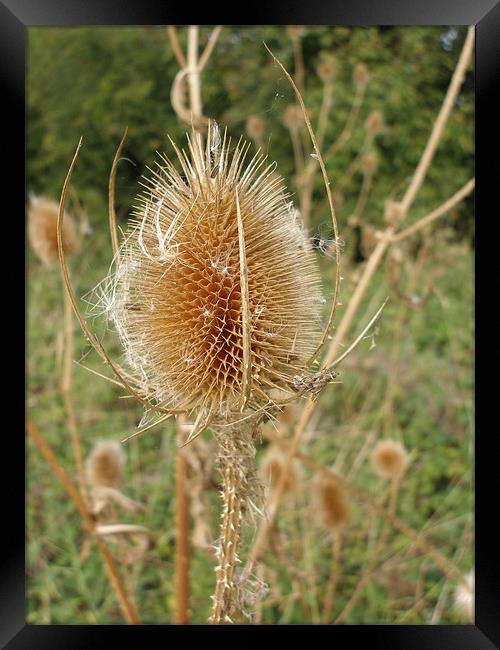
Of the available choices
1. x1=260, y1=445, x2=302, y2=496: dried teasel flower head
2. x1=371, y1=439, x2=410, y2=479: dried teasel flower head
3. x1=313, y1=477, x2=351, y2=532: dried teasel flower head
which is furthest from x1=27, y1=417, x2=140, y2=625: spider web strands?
x1=371, y1=439, x2=410, y2=479: dried teasel flower head

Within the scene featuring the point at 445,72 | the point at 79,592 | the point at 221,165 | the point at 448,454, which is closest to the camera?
the point at 221,165

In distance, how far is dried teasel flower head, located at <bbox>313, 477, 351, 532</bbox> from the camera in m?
1.39

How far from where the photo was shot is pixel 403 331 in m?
2.59

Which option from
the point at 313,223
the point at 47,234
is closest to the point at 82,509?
the point at 47,234

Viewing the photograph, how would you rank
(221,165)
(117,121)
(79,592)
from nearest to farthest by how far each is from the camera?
(221,165) < (79,592) < (117,121)

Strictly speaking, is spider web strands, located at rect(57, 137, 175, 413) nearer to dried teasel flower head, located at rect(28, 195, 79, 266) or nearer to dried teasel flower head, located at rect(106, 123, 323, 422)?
dried teasel flower head, located at rect(106, 123, 323, 422)

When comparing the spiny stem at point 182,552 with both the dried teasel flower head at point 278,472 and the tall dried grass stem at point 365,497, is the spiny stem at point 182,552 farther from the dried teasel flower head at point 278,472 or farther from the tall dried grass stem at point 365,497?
the dried teasel flower head at point 278,472

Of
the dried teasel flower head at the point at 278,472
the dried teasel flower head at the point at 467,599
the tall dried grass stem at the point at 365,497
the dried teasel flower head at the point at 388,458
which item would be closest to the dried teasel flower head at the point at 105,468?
the dried teasel flower head at the point at 278,472

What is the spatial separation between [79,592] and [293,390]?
1.43 meters

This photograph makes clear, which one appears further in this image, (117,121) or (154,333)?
(117,121)

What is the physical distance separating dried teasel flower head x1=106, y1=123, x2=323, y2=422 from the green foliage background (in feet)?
3.67

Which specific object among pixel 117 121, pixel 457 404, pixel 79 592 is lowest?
pixel 79 592
